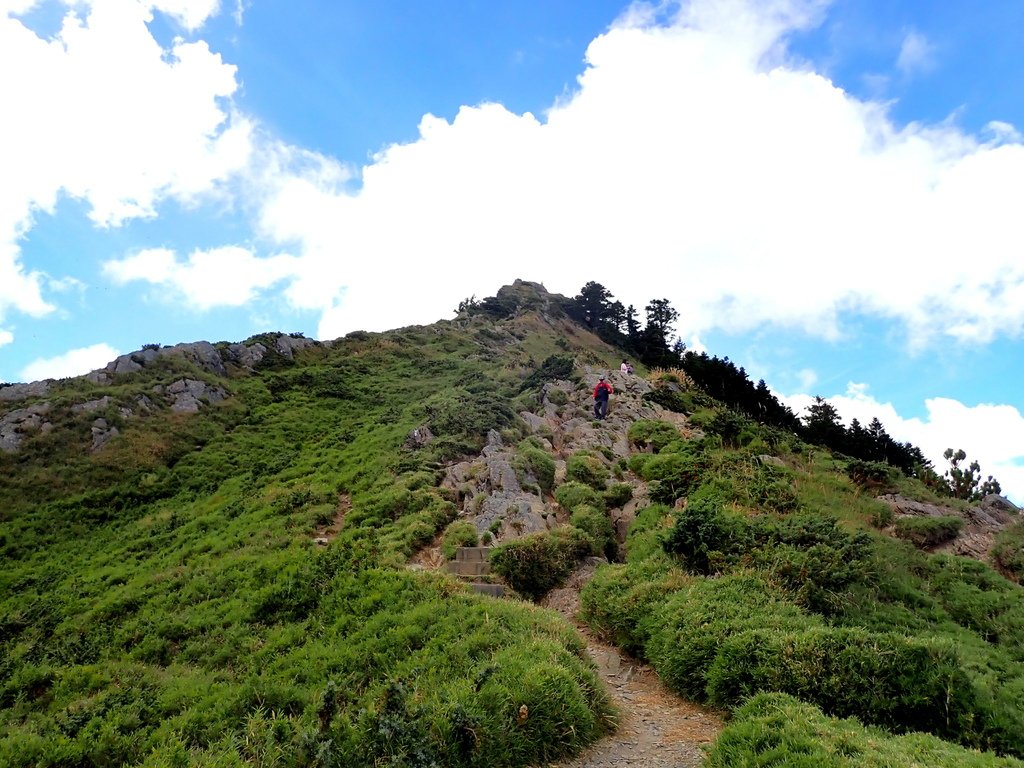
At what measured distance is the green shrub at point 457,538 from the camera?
55.1ft

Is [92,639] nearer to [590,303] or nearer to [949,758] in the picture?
[949,758]

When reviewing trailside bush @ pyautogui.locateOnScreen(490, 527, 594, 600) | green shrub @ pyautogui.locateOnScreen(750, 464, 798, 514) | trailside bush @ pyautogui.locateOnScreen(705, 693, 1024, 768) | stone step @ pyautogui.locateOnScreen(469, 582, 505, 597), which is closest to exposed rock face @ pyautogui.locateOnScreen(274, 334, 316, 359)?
trailside bush @ pyautogui.locateOnScreen(490, 527, 594, 600)

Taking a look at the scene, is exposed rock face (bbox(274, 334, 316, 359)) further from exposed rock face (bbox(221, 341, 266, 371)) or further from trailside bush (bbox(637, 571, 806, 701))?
trailside bush (bbox(637, 571, 806, 701))

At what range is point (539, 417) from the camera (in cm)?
2894

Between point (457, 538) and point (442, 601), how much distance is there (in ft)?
16.4

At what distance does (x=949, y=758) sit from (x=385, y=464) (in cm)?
2029

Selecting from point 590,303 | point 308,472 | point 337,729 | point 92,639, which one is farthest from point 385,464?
point 590,303

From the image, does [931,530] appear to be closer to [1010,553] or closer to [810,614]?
[1010,553]

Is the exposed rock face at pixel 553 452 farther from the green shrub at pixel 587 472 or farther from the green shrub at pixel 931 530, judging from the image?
the green shrub at pixel 931 530

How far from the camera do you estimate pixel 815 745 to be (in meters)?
6.71

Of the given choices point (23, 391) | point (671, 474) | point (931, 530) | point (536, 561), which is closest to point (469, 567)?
point (536, 561)

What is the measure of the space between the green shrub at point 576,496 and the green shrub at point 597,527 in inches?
30.8

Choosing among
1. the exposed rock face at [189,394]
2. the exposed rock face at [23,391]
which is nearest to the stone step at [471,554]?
the exposed rock face at [189,394]

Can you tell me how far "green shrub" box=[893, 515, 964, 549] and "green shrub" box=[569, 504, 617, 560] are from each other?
8.25 metres
